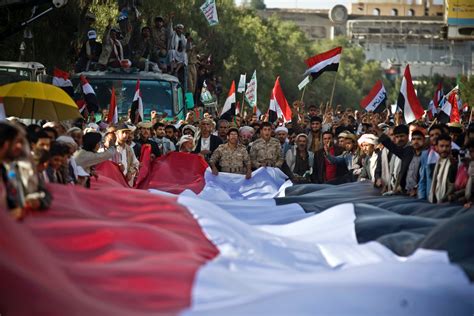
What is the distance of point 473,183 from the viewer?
43.8 feet

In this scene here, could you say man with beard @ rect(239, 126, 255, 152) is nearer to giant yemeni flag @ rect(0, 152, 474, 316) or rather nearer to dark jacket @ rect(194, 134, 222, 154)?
dark jacket @ rect(194, 134, 222, 154)

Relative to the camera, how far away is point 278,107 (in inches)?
1185

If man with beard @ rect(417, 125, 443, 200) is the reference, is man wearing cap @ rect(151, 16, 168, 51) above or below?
above

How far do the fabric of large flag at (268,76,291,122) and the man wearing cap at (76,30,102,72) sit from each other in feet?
14.0

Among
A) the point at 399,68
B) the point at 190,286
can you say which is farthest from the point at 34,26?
the point at 399,68

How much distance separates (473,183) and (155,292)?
5.08 m

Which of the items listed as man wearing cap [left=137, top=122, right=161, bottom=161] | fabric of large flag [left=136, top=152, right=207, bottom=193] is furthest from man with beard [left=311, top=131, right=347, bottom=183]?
man wearing cap [left=137, top=122, right=161, bottom=161]

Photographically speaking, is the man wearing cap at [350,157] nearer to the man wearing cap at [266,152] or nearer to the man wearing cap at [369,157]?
the man wearing cap at [369,157]

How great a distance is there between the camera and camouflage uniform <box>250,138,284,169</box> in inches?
807

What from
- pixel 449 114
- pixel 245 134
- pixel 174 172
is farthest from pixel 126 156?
pixel 449 114

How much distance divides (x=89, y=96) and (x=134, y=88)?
2033 mm

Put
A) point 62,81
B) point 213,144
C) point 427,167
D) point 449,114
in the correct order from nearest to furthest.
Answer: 1. point 427,167
2. point 213,144
3. point 62,81
4. point 449,114

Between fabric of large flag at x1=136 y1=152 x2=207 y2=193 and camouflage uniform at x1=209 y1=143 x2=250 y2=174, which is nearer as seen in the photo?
fabric of large flag at x1=136 y1=152 x2=207 y2=193

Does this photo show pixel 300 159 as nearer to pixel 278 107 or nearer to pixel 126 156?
pixel 126 156
